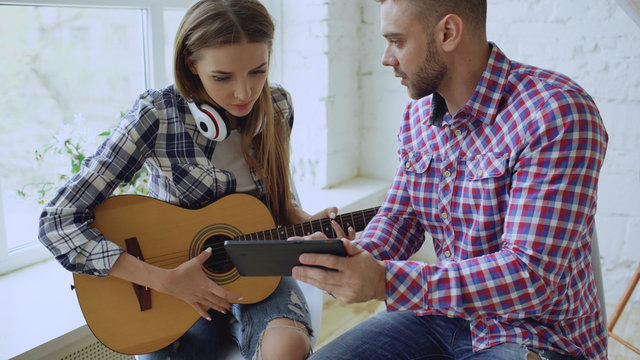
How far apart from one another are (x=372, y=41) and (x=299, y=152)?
2.28ft

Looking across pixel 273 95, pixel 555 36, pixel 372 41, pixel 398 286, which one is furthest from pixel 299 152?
pixel 398 286

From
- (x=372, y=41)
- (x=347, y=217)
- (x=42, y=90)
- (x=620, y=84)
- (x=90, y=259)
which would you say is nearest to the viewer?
(x=90, y=259)

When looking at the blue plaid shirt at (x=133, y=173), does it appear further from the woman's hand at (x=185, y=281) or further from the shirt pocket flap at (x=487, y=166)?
the shirt pocket flap at (x=487, y=166)

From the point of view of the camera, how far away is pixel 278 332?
1335 millimetres

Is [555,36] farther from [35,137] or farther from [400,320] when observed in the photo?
[35,137]

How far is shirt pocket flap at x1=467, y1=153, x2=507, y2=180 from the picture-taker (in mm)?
1151

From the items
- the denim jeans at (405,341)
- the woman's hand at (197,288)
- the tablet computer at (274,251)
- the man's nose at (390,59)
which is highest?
the man's nose at (390,59)

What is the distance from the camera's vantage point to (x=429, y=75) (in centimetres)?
123

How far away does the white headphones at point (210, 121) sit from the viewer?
4.65 feet

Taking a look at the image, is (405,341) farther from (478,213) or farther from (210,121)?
(210,121)

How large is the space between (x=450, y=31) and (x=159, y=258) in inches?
36.2

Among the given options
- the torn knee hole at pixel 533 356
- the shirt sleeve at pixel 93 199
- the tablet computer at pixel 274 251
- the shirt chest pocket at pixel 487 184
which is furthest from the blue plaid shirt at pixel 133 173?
the torn knee hole at pixel 533 356

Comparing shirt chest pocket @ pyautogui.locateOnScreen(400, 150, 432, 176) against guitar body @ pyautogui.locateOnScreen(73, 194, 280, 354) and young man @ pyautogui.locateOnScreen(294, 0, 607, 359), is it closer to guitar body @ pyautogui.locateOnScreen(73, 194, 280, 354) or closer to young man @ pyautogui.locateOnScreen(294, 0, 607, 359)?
young man @ pyautogui.locateOnScreen(294, 0, 607, 359)

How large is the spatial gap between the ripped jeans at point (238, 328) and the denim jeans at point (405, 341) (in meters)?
0.17
